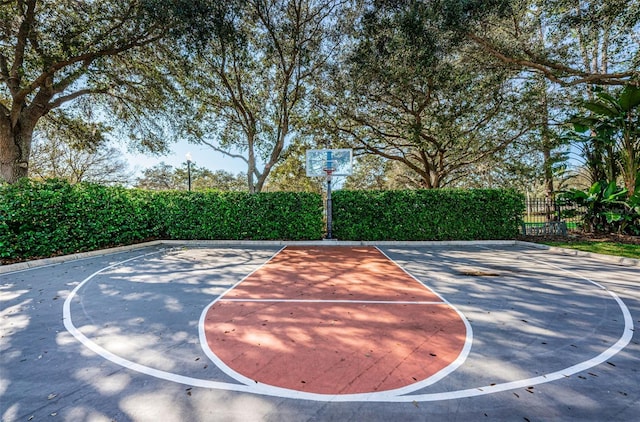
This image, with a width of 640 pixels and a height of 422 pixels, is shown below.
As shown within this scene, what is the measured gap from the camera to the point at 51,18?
26.7 ft

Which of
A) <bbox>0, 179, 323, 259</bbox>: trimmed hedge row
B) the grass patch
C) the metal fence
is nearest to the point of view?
<bbox>0, 179, 323, 259</bbox>: trimmed hedge row

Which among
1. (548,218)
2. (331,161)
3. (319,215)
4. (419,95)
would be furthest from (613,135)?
(319,215)

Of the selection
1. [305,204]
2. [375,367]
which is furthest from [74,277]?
[305,204]

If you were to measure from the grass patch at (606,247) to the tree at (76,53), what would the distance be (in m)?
13.7

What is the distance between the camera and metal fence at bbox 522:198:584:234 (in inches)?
429

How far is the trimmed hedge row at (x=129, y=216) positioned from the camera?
272 inches

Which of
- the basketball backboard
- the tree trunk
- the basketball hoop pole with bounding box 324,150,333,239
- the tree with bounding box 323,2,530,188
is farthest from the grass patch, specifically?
the tree trunk

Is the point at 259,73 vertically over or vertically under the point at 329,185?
over

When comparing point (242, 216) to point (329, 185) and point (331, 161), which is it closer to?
point (329, 185)

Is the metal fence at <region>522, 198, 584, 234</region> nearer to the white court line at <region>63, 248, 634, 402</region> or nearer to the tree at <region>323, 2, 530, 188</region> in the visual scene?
the tree at <region>323, 2, 530, 188</region>

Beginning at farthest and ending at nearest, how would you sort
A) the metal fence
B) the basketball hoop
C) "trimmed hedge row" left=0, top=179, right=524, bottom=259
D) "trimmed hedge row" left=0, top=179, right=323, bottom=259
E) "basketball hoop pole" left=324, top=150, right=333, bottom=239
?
the basketball hoop, the metal fence, "basketball hoop pole" left=324, top=150, right=333, bottom=239, "trimmed hedge row" left=0, top=179, right=524, bottom=259, "trimmed hedge row" left=0, top=179, right=323, bottom=259

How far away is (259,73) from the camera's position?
1191 centimetres

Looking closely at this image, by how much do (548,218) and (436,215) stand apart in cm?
584

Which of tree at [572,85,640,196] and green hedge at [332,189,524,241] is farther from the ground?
tree at [572,85,640,196]
